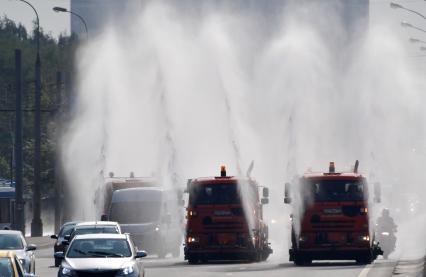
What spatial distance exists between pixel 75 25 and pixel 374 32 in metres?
112

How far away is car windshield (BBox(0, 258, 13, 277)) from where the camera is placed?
24.2 metres

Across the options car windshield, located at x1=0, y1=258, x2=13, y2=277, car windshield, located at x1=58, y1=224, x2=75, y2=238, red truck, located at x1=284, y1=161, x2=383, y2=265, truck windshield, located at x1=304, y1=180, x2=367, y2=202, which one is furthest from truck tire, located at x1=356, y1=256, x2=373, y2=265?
A: car windshield, located at x1=0, y1=258, x2=13, y2=277

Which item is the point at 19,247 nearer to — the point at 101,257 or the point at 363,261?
the point at 101,257

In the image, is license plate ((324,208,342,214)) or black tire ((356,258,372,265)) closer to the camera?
license plate ((324,208,342,214))

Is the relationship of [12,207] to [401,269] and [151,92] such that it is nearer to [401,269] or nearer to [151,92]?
[151,92]

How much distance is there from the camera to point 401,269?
1590 inches

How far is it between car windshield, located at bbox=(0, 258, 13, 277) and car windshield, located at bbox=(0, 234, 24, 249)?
9770mm

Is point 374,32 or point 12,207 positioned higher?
point 374,32

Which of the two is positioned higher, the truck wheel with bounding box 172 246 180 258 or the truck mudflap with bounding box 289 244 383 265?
the truck wheel with bounding box 172 246 180 258

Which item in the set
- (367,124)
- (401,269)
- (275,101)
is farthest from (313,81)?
(401,269)

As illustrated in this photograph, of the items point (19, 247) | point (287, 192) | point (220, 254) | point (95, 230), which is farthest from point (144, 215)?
point (19, 247)

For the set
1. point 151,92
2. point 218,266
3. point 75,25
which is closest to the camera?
point 218,266

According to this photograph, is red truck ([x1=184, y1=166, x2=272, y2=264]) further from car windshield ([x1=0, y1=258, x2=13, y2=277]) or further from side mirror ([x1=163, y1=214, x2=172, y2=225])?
car windshield ([x1=0, y1=258, x2=13, y2=277])

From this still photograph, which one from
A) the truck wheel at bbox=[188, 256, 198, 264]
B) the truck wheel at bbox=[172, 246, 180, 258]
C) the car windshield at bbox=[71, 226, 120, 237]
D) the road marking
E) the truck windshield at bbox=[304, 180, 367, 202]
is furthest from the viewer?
the truck wheel at bbox=[172, 246, 180, 258]
